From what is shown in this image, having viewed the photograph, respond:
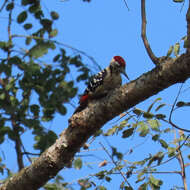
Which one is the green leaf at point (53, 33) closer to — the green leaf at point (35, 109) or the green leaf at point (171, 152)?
the green leaf at point (35, 109)

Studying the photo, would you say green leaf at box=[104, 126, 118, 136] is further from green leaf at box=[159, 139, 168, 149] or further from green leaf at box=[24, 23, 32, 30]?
green leaf at box=[24, 23, 32, 30]

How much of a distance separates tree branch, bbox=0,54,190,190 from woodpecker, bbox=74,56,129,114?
549 mm

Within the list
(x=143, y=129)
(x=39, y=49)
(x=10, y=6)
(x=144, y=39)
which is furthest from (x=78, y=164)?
(x=10, y=6)

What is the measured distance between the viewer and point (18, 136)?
2246 millimetres

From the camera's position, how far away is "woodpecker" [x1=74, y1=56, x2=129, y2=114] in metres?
3.10

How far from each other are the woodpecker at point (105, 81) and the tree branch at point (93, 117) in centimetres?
55

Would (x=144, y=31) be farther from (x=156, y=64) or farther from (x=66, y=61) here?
(x=66, y=61)

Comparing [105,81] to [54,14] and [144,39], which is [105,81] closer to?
[54,14]

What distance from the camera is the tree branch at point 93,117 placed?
2.21 metres

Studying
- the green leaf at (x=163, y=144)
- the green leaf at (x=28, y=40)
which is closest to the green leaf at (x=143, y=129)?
the green leaf at (x=163, y=144)

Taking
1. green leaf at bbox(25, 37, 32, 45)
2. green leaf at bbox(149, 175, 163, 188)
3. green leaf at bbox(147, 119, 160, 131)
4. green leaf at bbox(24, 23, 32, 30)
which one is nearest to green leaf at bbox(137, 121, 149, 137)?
green leaf at bbox(147, 119, 160, 131)

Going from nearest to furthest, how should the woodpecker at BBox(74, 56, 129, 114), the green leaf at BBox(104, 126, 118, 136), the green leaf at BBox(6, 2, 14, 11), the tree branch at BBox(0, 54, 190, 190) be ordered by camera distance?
the tree branch at BBox(0, 54, 190, 190), the green leaf at BBox(6, 2, 14, 11), the green leaf at BBox(104, 126, 118, 136), the woodpecker at BBox(74, 56, 129, 114)

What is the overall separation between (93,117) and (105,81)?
105 centimetres

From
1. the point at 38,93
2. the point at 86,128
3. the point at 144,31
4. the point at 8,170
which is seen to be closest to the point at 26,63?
the point at 38,93
